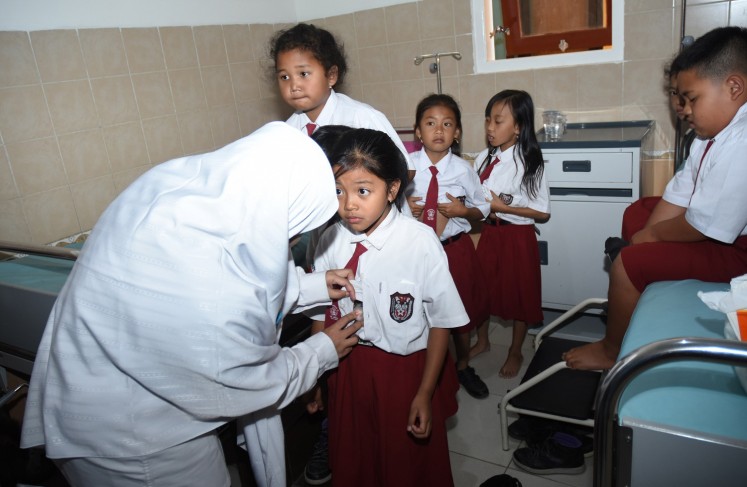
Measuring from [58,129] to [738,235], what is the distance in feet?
9.21

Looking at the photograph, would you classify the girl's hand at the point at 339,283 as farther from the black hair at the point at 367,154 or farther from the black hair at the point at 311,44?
the black hair at the point at 311,44

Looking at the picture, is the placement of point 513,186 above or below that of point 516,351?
above

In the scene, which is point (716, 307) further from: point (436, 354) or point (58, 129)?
point (58, 129)

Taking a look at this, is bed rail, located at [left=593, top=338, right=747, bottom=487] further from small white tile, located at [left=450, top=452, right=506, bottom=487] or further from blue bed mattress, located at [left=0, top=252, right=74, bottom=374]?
blue bed mattress, located at [left=0, top=252, right=74, bottom=374]

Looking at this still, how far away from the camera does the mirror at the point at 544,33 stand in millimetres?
3104

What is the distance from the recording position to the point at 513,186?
2.56 metres

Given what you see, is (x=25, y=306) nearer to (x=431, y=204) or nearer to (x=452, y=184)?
(x=431, y=204)

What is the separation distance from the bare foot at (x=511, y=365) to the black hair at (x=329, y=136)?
5.49ft

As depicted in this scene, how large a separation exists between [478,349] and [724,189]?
160 centimetres

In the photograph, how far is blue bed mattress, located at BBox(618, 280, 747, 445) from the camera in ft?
3.50

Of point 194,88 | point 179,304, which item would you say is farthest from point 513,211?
point 194,88

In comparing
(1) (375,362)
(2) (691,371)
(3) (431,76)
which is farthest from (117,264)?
(3) (431,76)

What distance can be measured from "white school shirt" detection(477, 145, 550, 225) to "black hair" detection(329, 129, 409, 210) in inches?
46.4

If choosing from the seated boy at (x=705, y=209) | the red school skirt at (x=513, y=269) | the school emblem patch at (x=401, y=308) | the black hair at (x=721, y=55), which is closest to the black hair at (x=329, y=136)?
the school emblem patch at (x=401, y=308)
